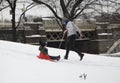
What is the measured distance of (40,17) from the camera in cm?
4425

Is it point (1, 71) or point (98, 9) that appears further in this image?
point (98, 9)

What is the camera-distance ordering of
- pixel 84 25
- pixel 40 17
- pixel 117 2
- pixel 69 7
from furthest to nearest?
pixel 84 25 → pixel 40 17 → pixel 69 7 → pixel 117 2

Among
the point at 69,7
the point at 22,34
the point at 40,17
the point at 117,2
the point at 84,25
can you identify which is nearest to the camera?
the point at 117,2

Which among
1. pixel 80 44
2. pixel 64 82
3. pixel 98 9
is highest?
pixel 98 9

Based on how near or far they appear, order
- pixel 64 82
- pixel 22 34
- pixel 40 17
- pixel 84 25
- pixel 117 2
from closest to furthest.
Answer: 1. pixel 64 82
2. pixel 117 2
3. pixel 22 34
4. pixel 40 17
5. pixel 84 25

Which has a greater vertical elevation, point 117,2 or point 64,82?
point 117,2

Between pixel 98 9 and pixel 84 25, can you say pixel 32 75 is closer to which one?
pixel 98 9

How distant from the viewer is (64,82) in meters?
9.06

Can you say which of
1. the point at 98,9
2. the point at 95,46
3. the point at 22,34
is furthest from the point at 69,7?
the point at 95,46

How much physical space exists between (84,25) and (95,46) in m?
3.32

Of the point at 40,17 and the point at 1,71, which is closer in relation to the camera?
the point at 1,71

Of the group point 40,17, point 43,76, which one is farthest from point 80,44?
point 43,76

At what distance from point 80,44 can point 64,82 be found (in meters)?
40.6

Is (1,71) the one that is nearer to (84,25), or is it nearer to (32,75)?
(32,75)
